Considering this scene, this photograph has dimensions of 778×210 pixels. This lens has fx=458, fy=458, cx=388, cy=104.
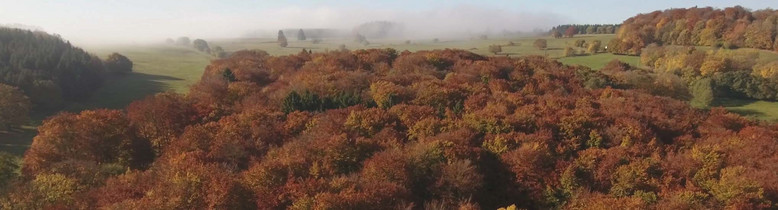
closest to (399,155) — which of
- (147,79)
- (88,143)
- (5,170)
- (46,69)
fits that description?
(88,143)

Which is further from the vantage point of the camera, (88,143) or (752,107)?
(752,107)

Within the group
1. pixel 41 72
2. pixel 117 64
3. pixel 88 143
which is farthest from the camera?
pixel 117 64

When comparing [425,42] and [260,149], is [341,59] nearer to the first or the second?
[260,149]

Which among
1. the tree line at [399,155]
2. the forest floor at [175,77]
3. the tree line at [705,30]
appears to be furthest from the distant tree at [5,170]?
the tree line at [705,30]

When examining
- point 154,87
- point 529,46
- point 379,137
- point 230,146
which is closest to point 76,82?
point 154,87

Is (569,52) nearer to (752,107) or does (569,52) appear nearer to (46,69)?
(752,107)

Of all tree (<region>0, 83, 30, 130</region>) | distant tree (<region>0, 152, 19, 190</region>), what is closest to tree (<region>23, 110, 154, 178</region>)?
distant tree (<region>0, 152, 19, 190</region>)
